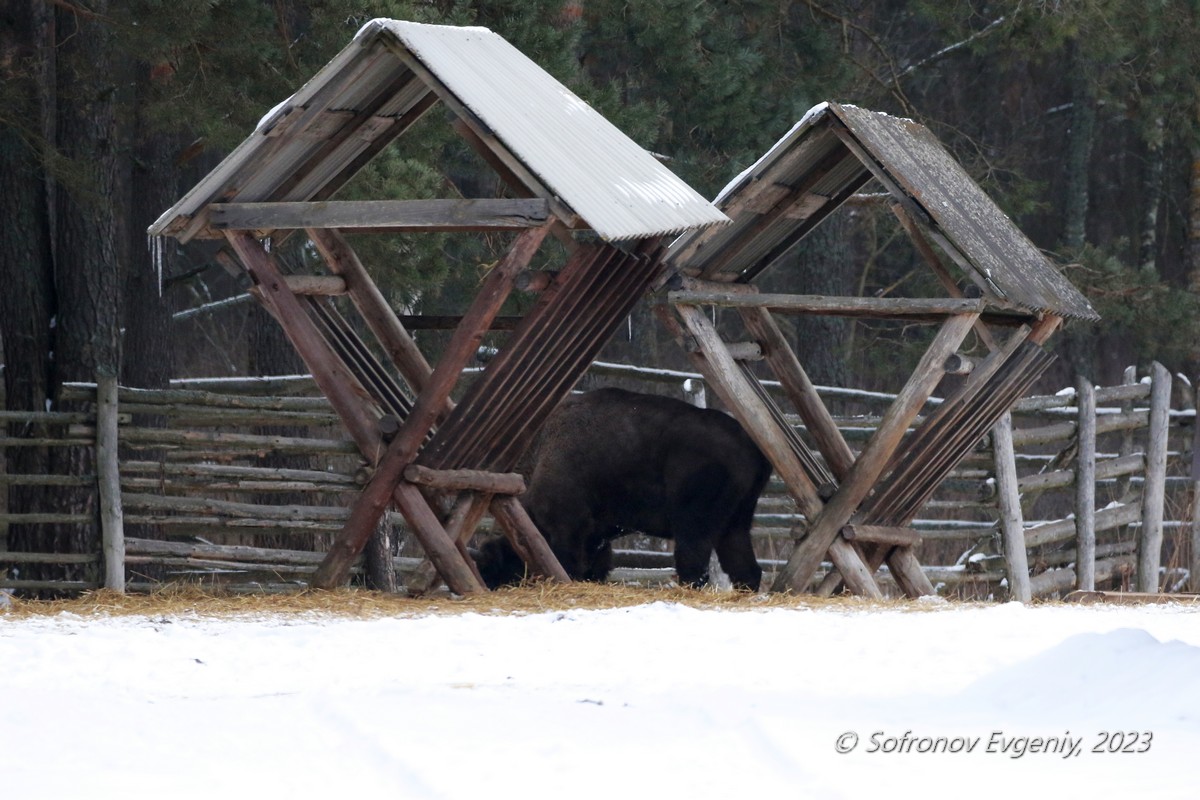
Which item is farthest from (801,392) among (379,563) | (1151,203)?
(1151,203)

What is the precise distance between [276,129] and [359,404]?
1553 mm

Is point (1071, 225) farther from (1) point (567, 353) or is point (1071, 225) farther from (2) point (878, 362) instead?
(1) point (567, 353)

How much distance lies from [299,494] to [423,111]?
5902 millimetres

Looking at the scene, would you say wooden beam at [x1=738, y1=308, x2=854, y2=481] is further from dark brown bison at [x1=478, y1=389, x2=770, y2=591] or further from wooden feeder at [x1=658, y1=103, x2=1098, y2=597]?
dark brown bison at [x1=478, y1=389, x2=770, y2=591]

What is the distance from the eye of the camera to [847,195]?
36.6 feet

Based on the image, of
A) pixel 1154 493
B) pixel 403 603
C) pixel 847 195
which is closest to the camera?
pixel 403 603

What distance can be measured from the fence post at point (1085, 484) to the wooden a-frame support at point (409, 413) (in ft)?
20.6

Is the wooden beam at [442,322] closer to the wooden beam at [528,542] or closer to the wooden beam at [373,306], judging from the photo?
the wooden beam at [373,306]

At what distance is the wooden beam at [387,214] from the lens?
338 inches

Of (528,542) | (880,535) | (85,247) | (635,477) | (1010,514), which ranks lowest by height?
Result: (1010,514)

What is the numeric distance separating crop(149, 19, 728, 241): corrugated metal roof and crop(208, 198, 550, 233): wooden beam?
139mm

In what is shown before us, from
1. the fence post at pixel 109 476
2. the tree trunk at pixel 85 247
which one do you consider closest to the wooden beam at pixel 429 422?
the fence post at pixel 109 476

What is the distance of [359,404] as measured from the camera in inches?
366

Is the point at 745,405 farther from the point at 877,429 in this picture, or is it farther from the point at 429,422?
the point at 429,422
